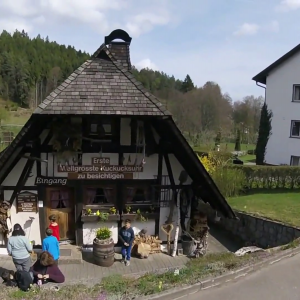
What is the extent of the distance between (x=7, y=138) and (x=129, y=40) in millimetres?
29344

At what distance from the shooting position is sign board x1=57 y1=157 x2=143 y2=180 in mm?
10586

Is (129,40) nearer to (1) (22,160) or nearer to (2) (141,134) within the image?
(2) (141,134)

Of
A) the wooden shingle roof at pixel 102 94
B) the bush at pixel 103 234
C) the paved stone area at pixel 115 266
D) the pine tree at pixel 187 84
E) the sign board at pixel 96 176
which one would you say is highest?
the pine tree at pixel 187 84

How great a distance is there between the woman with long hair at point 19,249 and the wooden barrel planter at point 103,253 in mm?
2484

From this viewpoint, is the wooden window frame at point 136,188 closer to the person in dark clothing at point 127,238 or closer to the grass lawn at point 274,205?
the person in dark clothing at point 127,238

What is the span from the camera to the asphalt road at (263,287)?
6.36 metres

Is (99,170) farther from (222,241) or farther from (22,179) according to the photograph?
(222,241)

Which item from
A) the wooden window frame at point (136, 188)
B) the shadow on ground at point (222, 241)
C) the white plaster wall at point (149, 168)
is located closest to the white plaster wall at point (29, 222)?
the wooden window frame at point (136, 188)

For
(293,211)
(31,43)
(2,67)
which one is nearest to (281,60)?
(293,211)

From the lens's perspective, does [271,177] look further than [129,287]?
Yes

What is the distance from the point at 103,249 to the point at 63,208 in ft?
6.01

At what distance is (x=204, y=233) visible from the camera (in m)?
11.5

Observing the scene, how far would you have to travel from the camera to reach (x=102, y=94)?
10.3 m

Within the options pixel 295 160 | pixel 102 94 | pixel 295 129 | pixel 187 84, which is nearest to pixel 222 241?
pixel 102 94
